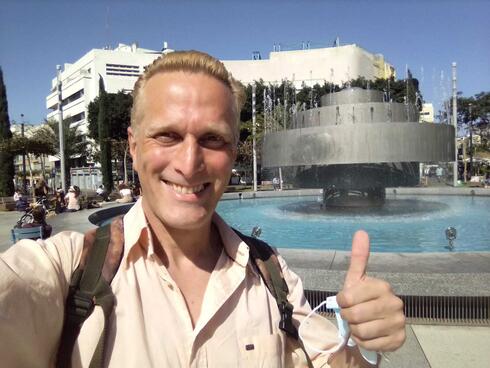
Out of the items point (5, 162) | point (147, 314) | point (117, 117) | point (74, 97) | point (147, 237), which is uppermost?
point (74, 97)

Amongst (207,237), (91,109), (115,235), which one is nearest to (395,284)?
(207,237)

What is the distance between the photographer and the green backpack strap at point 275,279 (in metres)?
1.52

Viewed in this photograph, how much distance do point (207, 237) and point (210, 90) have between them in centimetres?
58

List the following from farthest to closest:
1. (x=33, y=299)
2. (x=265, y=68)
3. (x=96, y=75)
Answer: (x=265, y=68)
(x=96, y=75)
(x=33, y=299)

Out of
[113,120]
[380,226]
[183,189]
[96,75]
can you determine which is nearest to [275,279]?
[183,189]

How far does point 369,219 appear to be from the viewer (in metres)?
12.1

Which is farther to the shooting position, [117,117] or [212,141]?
[117,117]

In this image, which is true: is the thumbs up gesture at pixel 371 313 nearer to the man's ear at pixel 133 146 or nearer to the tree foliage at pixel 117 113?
the man's ear at pixel 133 146

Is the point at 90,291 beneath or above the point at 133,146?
beneath

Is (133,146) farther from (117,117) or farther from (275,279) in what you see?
(117,117)

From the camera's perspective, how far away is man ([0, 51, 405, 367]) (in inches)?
46.9

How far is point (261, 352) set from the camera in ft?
4.65

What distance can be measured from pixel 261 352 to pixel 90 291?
23.7 inches

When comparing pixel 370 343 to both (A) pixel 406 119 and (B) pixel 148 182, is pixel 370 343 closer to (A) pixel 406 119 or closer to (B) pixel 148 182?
(B) pixel 148 182
